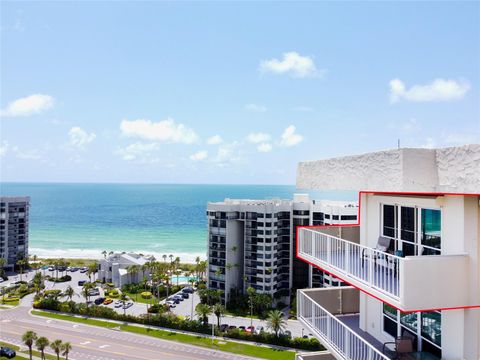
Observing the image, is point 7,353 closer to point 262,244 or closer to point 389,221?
point 262,244

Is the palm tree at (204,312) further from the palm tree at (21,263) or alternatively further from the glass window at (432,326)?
the palm tree at (21,263)

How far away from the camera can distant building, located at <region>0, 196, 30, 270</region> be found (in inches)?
2884

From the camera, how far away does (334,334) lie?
8.64 meters

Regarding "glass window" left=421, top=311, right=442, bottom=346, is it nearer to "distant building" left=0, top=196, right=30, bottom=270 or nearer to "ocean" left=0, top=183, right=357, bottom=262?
"distant building" left=0, top=196, right=30, bottom=270

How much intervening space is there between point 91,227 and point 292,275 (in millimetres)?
119795

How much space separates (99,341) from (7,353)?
8.71 m

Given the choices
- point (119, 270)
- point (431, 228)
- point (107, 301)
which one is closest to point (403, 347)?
point (431, 228)

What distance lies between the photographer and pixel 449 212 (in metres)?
6.12

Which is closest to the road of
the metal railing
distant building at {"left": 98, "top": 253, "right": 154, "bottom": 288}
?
distant building at {"left": 98, "top": 253, "right": 154, "bottom": 288}

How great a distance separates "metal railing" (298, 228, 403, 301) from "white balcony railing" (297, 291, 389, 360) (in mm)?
1069

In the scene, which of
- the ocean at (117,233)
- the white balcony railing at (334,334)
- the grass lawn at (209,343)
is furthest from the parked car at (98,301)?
the white balcony railing at (334,334)

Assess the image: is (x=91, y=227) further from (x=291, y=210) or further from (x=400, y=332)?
(x=400, y=332)

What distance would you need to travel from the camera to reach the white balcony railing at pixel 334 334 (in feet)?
24.7

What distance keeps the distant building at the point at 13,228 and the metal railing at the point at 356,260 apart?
80950 mm
